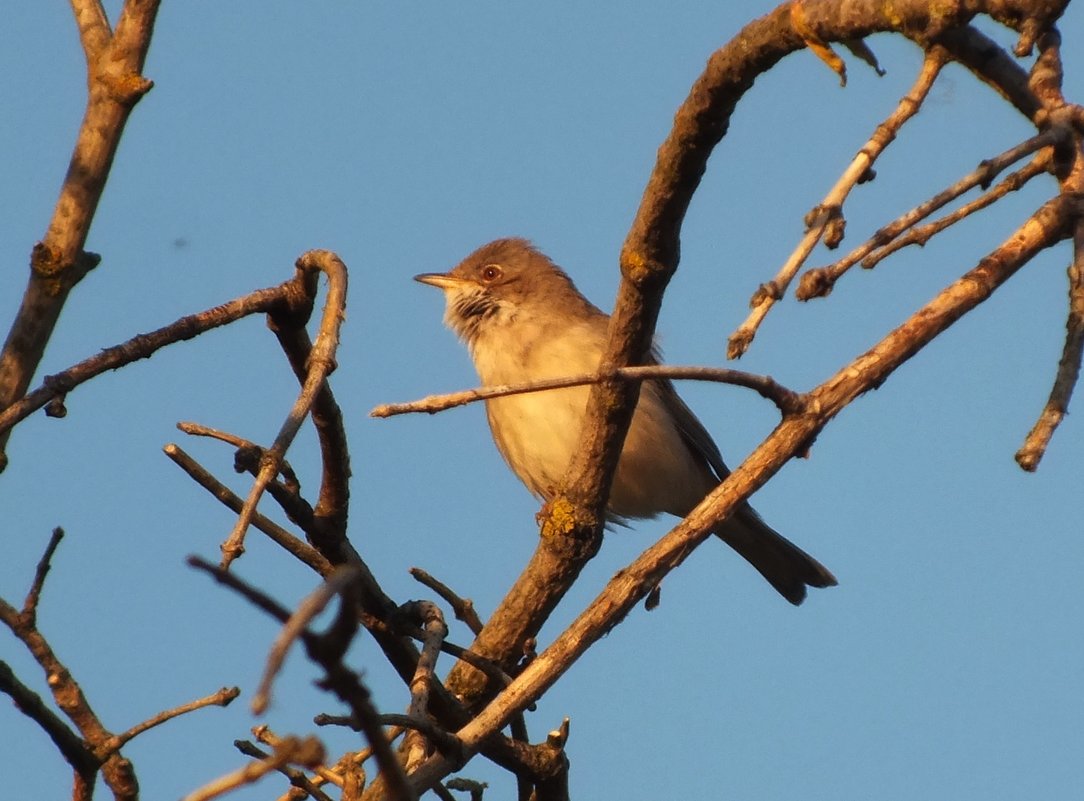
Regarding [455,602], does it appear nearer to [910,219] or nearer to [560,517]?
[560,517]

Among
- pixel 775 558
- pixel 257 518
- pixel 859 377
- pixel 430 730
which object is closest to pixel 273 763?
pixel 430 730

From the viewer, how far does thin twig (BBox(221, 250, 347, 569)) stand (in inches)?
113

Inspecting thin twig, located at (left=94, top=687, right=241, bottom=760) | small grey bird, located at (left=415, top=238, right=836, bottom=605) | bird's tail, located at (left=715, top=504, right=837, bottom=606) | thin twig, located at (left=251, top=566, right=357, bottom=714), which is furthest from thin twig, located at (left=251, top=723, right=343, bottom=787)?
bird's tail, located at (left=715, top=504, right=837, bottom=606)

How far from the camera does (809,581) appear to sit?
30.7 feet

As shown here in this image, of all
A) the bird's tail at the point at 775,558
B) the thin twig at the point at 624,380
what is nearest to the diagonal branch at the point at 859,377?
the thin twig at the point at 624,380

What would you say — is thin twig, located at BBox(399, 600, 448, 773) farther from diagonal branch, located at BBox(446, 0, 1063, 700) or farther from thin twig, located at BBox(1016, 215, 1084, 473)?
A: thin twig, located at BBox(1016, 215, 1084, 473)

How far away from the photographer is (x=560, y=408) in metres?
8.11

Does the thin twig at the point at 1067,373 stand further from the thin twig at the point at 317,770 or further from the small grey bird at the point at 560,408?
the small grey bird at the point at 560,408

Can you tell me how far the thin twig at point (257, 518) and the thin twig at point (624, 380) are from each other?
3.94ft

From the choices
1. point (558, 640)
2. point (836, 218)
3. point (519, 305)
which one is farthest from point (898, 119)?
point (519, 305)

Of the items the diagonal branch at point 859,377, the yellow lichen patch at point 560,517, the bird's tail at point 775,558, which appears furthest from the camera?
the bird's tail at point 775,558

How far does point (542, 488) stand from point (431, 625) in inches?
160

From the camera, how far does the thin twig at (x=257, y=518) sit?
410 cm

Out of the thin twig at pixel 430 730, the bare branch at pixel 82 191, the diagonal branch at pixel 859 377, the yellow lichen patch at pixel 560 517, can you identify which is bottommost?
the thin twig at pixel 430 730
